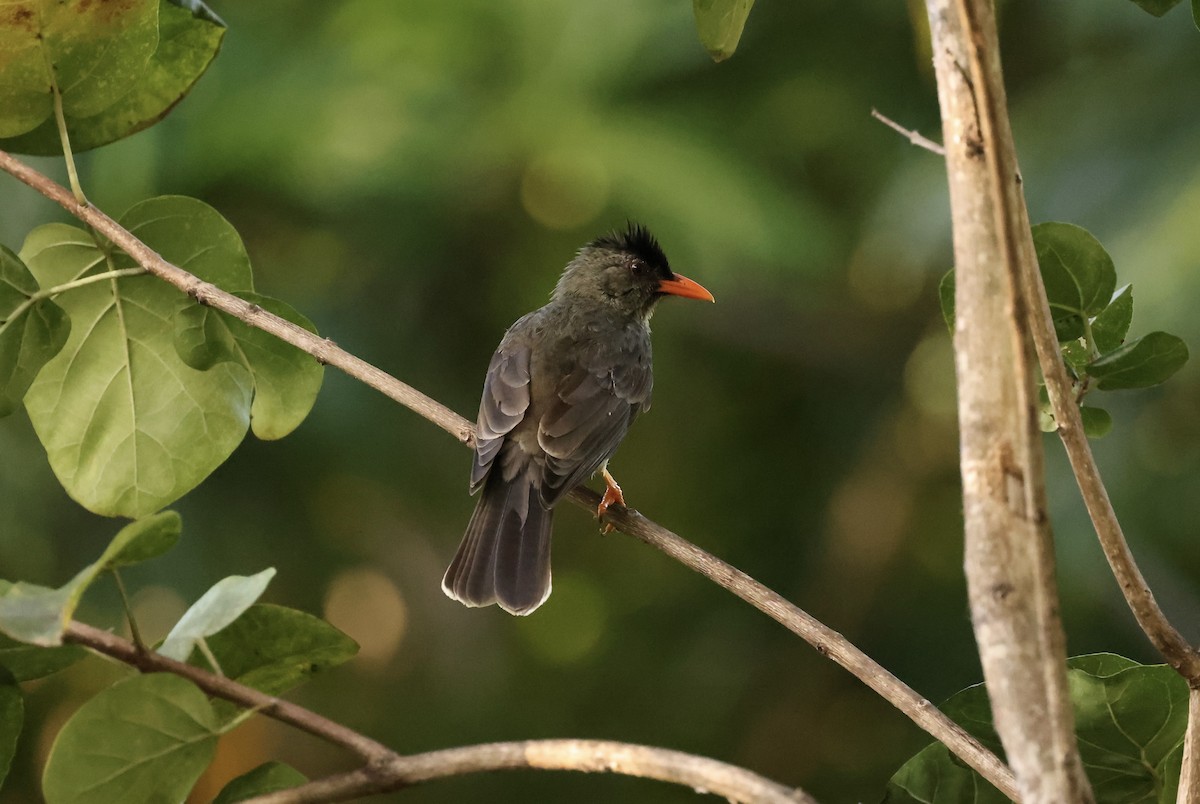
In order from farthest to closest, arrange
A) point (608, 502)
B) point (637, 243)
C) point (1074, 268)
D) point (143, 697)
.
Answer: point (637, 243) < point (608, 502) < point (1074, 268) < point (143, 697)

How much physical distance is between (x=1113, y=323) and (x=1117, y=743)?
589 millimetres

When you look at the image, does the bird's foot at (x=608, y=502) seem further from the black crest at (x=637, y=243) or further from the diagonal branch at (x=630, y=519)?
the black crest at (x=637, y=243)

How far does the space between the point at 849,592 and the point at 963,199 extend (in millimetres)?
4534

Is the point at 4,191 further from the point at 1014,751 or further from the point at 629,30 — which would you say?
the point at 1014,751

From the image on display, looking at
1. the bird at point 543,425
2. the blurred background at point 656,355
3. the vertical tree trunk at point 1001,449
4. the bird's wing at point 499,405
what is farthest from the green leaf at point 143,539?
the blurred background at point 656,355

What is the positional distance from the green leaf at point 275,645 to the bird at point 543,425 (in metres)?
1.41

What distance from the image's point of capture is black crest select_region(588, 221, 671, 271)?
15.6 feet

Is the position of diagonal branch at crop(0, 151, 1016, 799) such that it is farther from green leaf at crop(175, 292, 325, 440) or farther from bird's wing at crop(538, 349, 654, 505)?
bird's wing at crop(538, 349, 654, 505)

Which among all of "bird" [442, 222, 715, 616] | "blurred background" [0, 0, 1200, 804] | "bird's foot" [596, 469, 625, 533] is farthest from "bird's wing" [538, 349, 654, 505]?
"blurred background" [0, 0, 1200, 804]

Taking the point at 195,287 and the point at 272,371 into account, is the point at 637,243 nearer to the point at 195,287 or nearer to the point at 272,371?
the point at 272,371

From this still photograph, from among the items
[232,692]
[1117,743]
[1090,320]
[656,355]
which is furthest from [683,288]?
[232,692]

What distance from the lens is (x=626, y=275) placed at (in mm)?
4852

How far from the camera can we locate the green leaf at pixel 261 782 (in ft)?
5.29

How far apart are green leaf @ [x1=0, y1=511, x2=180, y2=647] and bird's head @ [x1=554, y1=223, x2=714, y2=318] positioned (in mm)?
3316
